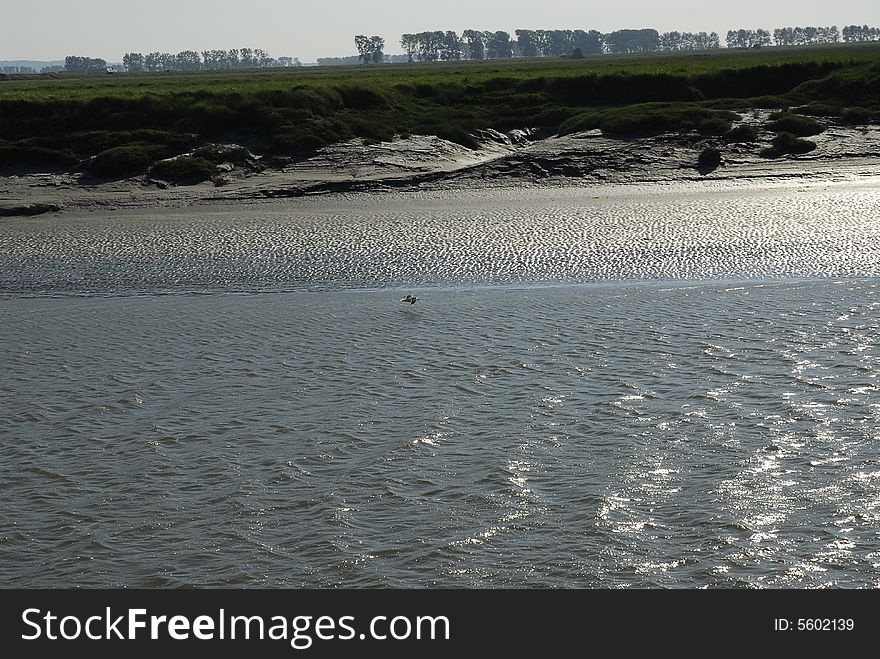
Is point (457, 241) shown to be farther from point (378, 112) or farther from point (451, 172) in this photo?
point (378, 112)

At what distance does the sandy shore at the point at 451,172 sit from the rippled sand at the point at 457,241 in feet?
4.26

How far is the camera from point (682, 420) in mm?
8148

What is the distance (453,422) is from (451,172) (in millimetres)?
16074

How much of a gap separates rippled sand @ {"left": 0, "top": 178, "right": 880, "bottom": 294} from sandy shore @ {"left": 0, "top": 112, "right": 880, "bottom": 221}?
130cm

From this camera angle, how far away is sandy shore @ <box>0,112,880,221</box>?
2250 cm

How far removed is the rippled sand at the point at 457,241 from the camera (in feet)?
47.6

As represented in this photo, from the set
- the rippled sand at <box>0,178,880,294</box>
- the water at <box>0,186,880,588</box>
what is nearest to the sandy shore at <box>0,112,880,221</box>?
the rippled sand at <box>0,178,880,294</box>

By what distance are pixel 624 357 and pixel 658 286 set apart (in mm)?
3565

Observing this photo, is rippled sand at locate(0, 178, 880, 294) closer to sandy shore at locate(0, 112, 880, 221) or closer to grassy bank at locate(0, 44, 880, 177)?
sandy shore at locate(0, 112, 880, 221)

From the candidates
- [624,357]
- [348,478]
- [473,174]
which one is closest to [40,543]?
[348,478]

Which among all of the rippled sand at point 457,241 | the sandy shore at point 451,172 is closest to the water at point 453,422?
the rippled sand at point 457,241

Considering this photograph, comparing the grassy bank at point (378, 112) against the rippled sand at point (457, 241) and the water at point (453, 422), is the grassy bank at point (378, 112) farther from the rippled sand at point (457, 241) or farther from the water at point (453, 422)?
the water at point (453, 422)

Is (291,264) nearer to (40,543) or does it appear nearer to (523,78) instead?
(40,543)
